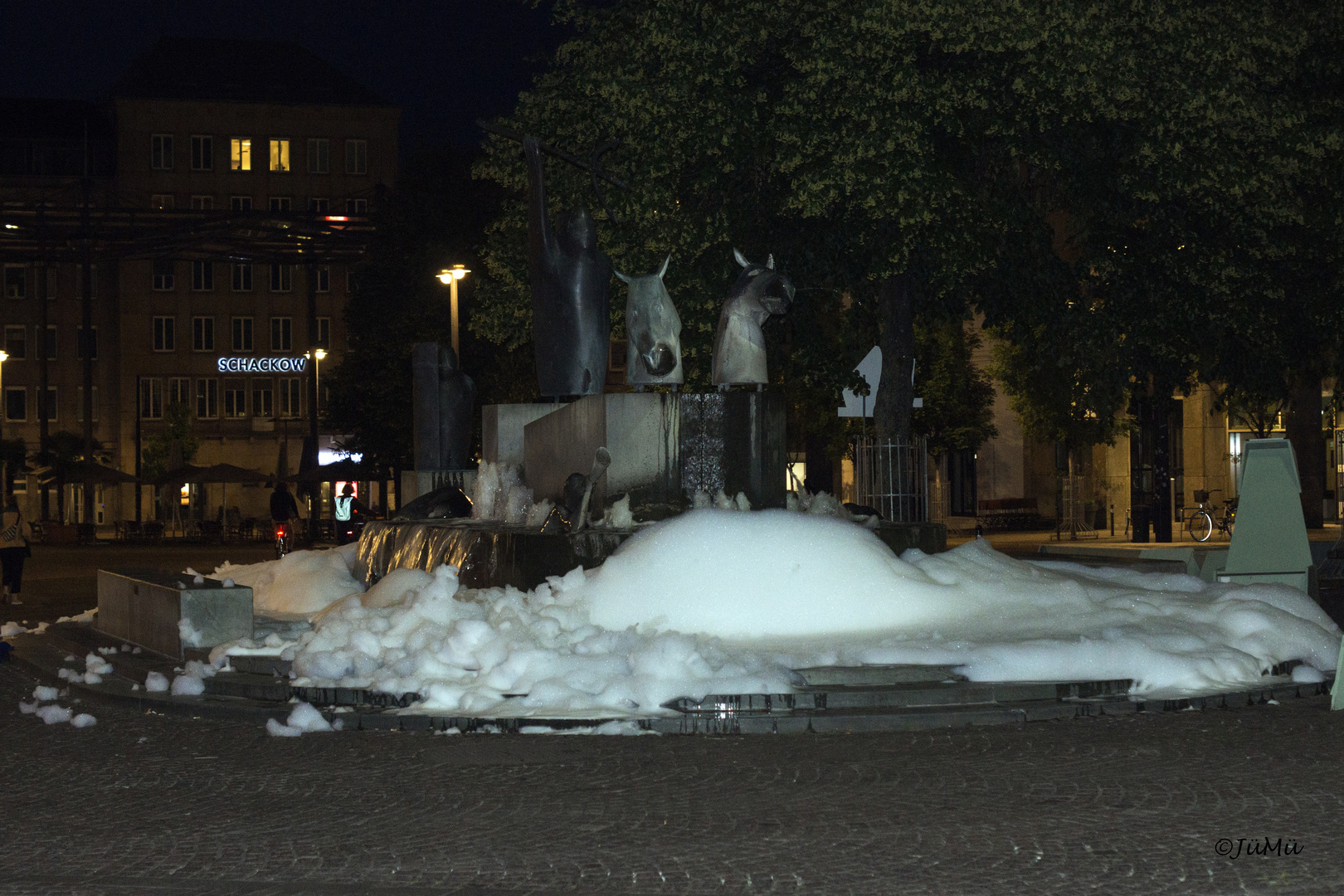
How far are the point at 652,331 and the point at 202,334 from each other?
70.0 m

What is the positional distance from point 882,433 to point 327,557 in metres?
9.41

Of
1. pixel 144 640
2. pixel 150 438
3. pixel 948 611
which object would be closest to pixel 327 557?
pixel 144 640

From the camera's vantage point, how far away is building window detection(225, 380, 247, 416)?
3147 inches

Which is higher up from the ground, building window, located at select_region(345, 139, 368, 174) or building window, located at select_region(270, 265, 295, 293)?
building window, located at select_region(345, 139, 368, 174)

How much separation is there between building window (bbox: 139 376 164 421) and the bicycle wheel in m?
57.0

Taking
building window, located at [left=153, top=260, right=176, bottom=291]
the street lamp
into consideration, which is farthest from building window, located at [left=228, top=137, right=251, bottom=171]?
the street lamp

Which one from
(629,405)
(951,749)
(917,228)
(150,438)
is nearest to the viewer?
(951,749)

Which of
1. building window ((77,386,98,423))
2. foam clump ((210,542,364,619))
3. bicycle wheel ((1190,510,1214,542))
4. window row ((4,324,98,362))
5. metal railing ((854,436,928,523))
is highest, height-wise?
window row ((4,324,98,362))

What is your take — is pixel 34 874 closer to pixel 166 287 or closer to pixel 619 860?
pixel 619 860

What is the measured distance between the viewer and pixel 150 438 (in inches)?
2965

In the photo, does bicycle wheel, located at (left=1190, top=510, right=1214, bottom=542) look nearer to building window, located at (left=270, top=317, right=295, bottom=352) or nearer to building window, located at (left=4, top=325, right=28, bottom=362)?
building window, located at (left=270, top=317, right=295, bottom=352)

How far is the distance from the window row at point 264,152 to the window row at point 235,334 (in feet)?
24.3

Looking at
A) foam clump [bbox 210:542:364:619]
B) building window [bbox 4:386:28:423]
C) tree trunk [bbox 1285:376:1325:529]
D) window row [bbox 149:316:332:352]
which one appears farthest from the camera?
building window [bbox 4:386:28:423]

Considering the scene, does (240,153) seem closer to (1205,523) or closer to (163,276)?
(163,276)
